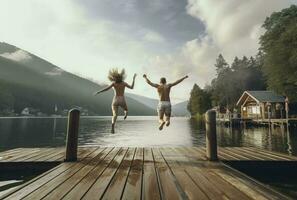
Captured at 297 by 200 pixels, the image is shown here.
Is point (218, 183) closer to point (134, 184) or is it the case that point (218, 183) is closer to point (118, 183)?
point (134, 184)

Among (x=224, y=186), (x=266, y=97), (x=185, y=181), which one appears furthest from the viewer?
(x=266, y=97)

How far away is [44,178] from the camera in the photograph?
5836 mm

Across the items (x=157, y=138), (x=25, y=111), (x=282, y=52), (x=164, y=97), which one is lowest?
(x=157, y=138)

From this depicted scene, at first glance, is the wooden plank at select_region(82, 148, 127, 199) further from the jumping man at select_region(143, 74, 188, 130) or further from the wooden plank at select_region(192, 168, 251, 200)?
the jumping man at select_region(143, 74, 188, 130)

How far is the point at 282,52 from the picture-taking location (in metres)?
42.4

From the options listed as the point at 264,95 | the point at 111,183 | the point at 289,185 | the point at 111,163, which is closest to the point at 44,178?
the point at 111,183

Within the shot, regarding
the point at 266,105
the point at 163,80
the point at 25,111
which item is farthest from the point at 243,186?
the point at 25,111

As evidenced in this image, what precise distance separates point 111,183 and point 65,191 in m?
1.02

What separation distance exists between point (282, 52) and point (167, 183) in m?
45.4

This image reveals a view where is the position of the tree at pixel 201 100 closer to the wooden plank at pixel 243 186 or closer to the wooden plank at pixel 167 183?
the wooden plank at pixel 167 183

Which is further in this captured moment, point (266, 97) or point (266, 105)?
point (266, 97)

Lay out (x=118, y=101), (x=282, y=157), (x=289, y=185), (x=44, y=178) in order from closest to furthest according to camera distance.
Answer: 1. (x=44, y=178)
2. (x=289, y=185)
3. (x=282, y=157)
4. (x=118, y=101)

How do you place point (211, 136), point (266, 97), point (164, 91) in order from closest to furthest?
point (211, 136) < point (164, 91) < point (266, 97)

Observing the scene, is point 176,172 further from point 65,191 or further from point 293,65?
point 293,65
